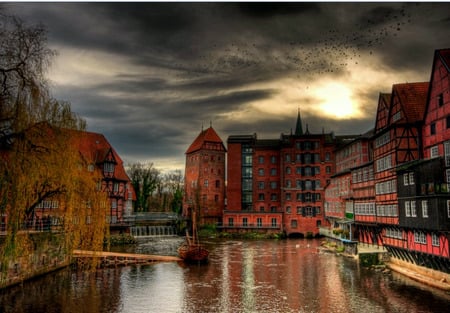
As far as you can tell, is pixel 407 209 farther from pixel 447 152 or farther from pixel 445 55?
pixel 445 55

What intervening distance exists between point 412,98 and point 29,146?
30.7 metres

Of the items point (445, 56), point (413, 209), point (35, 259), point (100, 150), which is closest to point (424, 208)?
point (413, 209)

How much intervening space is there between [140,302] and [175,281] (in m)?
5.93

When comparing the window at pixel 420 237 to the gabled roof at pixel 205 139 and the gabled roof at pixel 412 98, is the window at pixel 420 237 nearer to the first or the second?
the gabled roof at pixel 412 98

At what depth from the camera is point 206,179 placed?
237 ft

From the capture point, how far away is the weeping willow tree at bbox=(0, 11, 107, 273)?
15.2 meters

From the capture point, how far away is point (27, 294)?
22391 millimetres

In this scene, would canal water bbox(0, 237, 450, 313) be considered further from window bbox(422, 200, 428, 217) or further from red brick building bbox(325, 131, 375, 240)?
red brick building bbox(325, 131, 375, 240)

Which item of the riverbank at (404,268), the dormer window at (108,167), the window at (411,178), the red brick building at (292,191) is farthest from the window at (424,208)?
the dormer window at (108,167)

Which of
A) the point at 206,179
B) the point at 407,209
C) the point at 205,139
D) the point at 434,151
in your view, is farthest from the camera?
the point at 205,139

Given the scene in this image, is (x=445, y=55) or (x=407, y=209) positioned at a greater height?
(x=445, y=55)

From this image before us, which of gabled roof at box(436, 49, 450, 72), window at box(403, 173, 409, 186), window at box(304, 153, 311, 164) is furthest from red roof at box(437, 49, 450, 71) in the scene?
window at box(304, 153, 311, 164)

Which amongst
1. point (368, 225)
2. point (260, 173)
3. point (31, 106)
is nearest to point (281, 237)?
point (260, 173)

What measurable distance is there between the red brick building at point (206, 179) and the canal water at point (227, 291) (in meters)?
35.2
